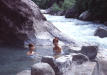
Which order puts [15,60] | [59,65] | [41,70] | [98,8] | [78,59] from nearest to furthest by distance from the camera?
1. [41,70]
2. [59,65]
3. [78,59]
4. [15,60]
5. [98,8]

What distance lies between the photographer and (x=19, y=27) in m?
9.20

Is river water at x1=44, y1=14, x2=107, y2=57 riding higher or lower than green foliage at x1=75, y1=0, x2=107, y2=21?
lower

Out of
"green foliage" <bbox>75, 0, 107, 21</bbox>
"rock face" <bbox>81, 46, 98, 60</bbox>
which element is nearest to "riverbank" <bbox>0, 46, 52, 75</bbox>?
"rock face" <bbox>81, 46, 98, 60</bbox>

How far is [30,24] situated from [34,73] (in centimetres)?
559

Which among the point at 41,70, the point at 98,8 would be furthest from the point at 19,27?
the point at 98,8

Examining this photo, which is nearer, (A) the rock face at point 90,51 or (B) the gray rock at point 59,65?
(B) the gray rock at point 59,65

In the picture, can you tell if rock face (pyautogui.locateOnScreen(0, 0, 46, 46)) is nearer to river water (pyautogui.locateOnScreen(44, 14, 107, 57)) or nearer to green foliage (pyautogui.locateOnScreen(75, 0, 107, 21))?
river water (pyautogui.locateOnScreen(44, 14, 107, 57))

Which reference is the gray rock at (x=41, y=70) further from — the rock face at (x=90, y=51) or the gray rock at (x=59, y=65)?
the rock face at (x=90, y=51)

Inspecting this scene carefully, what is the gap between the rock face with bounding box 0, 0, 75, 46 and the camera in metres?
9.05

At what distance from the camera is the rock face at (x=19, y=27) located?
905 centimetres

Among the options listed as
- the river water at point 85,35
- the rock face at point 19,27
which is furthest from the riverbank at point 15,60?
the river water at point 85,35

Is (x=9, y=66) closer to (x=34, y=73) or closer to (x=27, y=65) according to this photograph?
(x=27, y=65)

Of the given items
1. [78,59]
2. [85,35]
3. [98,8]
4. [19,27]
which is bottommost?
[85,35]

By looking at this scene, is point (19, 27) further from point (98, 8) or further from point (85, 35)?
point (98, 8)
